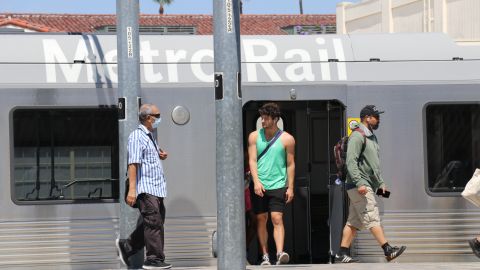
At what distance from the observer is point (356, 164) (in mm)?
11750

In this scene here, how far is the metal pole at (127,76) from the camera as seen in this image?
1102cm

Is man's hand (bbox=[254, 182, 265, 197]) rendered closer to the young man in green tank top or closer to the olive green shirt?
the young man in green tank top

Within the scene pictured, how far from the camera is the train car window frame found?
12523 mm

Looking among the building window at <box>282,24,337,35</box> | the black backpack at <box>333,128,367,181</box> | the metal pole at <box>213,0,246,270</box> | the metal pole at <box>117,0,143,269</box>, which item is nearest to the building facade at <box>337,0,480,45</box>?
the building window at <box>282,24,337,35</box>

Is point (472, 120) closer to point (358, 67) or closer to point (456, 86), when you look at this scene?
point (456, 86)

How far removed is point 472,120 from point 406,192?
1130 millimetres

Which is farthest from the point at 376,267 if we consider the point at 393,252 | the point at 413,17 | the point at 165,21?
the point at 165,21

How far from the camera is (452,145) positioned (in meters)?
12.6

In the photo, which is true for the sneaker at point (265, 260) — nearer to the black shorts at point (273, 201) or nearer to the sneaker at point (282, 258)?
the sneaker at point (282, 258)

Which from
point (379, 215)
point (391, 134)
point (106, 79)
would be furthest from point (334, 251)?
point (106, 79)

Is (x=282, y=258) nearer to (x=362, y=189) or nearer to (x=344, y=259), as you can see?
(x=344, y=259)

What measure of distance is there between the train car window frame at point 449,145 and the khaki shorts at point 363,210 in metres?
1.00

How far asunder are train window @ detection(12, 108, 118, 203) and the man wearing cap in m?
2.53

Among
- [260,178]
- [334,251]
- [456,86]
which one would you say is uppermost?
[456,86]
